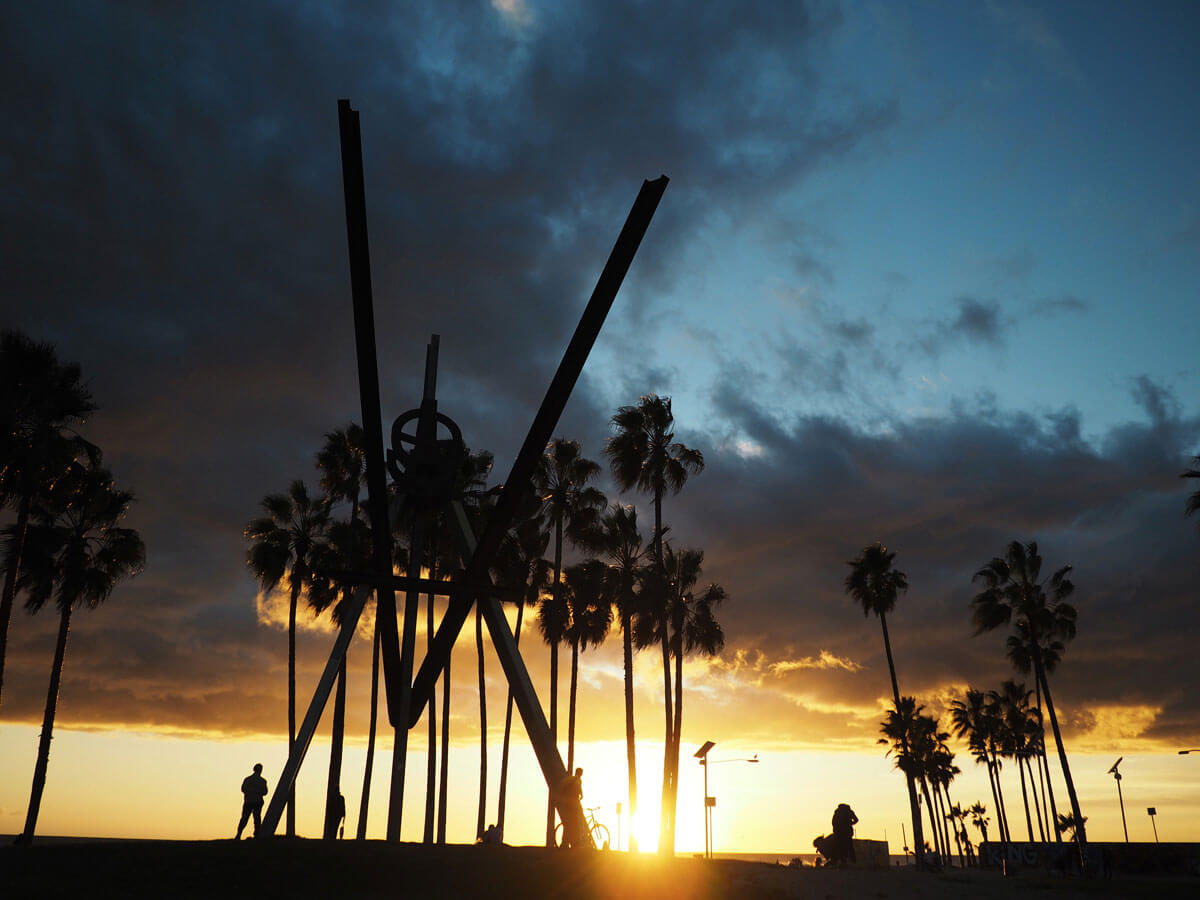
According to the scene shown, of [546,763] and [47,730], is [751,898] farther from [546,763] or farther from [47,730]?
[47,730]

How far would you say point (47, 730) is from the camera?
1153 inches

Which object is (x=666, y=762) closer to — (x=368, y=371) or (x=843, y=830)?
(x=843, y=830)

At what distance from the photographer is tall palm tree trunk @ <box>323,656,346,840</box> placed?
2462 cm

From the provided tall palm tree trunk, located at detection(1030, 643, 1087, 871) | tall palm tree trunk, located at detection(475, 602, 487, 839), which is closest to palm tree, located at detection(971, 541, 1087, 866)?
tall palm tree trunk, located at detection(1030, 643, 1087, 871)

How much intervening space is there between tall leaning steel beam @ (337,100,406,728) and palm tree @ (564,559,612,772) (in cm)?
2199

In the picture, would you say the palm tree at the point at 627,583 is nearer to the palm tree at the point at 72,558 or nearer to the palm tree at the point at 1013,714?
the palm tree at the point at 72,558

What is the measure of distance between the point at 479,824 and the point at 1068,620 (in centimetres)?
3039

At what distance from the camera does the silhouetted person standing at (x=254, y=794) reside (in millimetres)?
17281

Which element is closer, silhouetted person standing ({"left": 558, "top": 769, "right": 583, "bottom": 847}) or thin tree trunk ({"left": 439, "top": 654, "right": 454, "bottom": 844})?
silhouetted person standing ({"left": 558, "top": 769, "right": 583, "bottom": 847})

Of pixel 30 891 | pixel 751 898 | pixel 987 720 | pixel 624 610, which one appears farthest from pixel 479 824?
pixel 987 720

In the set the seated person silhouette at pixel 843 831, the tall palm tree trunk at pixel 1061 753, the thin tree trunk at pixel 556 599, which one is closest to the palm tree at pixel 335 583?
the thin tree trunk at pixel 556 599

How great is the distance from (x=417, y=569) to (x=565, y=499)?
2095 centimetres

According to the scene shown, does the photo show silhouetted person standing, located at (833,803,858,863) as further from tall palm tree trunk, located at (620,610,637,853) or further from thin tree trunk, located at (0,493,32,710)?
thin tree trunk, located at (0,493,32,710)

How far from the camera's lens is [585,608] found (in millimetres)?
39406
